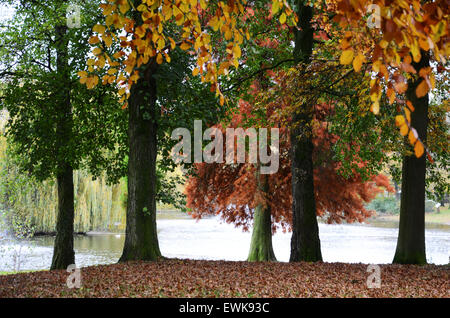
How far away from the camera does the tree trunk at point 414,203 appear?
Answer: 8.95m

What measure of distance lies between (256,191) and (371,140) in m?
4.41

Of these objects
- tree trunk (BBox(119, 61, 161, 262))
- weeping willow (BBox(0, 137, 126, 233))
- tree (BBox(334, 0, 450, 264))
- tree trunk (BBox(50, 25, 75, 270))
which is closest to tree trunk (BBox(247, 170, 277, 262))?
tree trunk (BBox(50, 25, 75, 270))

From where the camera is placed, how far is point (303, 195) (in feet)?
31.5

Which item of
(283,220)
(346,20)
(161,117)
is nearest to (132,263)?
(161,117)

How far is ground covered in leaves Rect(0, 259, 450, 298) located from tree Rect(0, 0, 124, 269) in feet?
14.6

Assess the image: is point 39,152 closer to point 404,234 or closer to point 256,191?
point 256,191

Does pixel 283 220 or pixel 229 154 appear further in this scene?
pixel 283 220

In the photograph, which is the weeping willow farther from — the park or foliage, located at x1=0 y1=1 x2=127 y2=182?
foliage, located at x1=0 y1=1 x2=127 y2=182

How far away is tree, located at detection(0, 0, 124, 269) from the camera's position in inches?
404

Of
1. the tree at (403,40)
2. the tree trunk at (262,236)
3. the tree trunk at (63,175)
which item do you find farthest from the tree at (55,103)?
the tree at (403,40)

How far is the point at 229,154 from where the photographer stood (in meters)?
14.0

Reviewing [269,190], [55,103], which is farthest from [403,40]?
[269,190]

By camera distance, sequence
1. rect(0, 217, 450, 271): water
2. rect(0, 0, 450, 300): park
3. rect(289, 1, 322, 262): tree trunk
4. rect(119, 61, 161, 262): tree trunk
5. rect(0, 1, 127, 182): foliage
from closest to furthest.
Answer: rect(0, 0, 450, 300): park, rect(119, 61, 161, 262): tree trunk, rect(289, 1, 322, 262): tree trunk, rect(0, 1, 127, 182): foliage, rect(0, 217, 450, 271): water

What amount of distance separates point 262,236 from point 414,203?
633 cm
